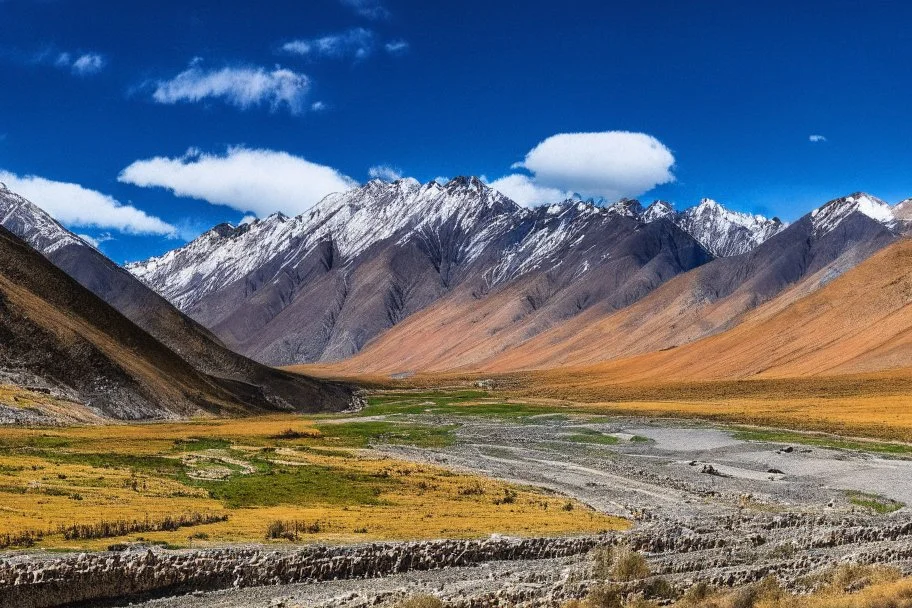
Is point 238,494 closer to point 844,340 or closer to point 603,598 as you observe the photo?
point 603,598

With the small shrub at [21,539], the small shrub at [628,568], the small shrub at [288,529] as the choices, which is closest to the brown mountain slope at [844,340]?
the small shrub at [288,529]

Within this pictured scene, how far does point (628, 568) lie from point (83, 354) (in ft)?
295

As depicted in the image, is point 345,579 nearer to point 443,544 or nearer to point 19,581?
point 443,544

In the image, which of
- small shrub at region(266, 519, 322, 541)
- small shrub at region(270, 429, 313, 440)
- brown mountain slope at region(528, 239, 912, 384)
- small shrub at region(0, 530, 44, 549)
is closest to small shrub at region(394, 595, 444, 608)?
small shrub at region(266, 519, 322, 541)

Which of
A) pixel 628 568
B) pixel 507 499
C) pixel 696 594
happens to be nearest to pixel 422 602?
pixel 628 568

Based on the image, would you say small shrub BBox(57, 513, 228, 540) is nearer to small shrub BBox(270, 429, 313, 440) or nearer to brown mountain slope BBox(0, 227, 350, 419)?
small shrub BBox(270, 429, 313, 440)

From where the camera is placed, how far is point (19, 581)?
27.1m

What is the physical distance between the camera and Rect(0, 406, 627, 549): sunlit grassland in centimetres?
3816

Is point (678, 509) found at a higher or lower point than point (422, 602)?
lower

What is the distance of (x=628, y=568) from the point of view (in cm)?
2972

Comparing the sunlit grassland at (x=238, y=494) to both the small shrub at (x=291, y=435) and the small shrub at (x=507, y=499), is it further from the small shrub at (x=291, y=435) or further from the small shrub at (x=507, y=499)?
the small shrub at (x=291, y=435)

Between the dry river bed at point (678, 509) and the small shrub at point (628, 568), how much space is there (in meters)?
0.86

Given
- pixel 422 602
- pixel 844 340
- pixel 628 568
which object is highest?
pixel 844 340

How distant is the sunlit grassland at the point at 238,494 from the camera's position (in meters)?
38.2
